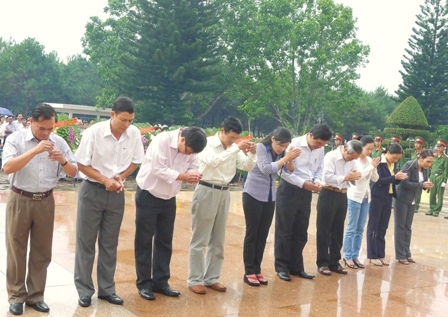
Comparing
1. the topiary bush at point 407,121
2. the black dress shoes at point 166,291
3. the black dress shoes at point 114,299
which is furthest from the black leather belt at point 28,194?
the topiary bush at point 407,121

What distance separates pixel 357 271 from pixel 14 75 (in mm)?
45504

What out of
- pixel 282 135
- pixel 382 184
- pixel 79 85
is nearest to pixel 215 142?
pixel 282 135

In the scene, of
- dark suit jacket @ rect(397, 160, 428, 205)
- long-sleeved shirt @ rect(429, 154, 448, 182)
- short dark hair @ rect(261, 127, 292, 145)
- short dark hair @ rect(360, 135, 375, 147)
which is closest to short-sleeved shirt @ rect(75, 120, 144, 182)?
short dark hair @ rect(261, 127, 292, 145)

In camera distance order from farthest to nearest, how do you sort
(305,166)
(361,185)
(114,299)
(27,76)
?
(27,76) → (361,185) → (305,166) → (114,299)

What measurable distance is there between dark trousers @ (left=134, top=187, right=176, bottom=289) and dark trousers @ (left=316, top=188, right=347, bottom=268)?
5.97ft

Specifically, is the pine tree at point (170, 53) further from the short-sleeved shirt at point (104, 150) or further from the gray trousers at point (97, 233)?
the gray trousers at point (97, 233)

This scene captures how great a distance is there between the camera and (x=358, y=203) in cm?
587

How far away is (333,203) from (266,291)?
4.12 ft

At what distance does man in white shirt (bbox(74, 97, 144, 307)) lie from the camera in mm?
3852

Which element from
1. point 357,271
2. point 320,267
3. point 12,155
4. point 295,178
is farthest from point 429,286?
point 12,155

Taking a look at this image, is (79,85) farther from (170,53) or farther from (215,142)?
(215,142)

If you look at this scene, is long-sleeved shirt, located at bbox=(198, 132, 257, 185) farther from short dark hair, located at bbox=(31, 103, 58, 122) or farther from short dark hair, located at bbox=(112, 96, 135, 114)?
short dark hair, located at bbox=(31, 103, 58, 122)

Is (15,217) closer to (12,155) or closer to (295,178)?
(12,155)

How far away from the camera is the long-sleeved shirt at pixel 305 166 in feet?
16.6
